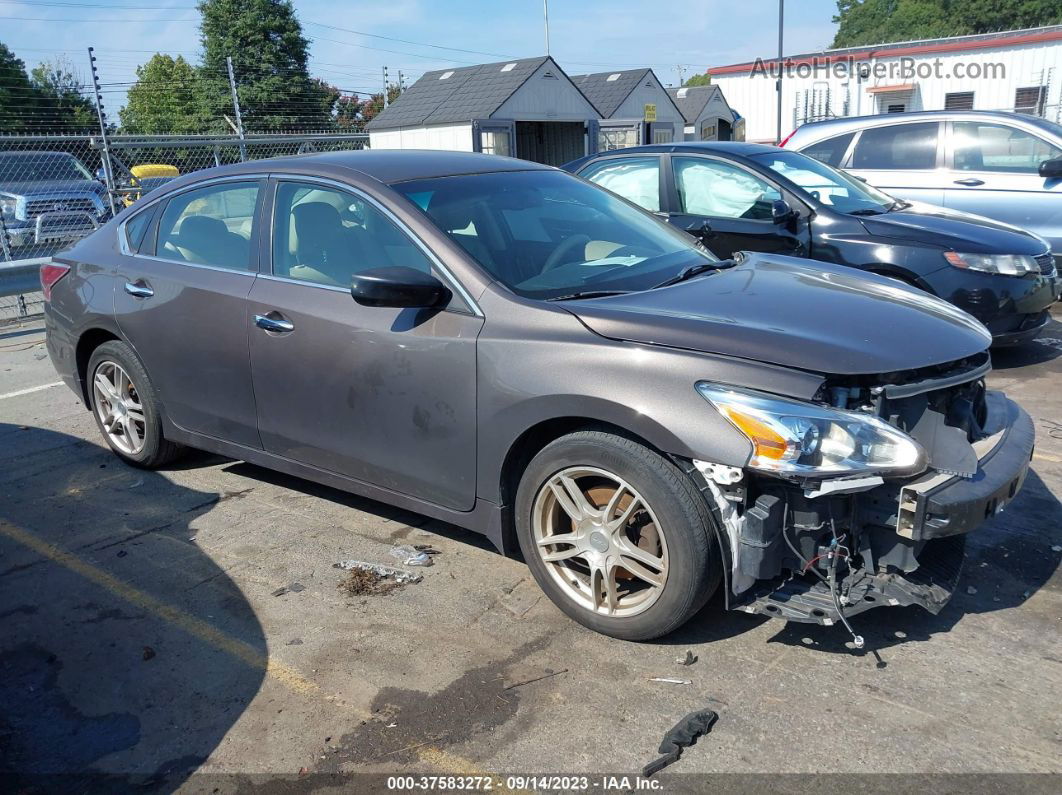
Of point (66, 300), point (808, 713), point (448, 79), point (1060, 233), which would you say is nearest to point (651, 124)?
point (448, 79)

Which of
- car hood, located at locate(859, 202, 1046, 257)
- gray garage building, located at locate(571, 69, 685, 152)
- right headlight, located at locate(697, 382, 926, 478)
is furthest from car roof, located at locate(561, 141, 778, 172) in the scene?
gray garage building, located at locate(571, 69, 685, 152)

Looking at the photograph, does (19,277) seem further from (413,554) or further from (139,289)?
(413,554)

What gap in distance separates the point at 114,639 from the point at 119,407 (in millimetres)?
2019

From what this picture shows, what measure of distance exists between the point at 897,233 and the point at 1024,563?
3.38m

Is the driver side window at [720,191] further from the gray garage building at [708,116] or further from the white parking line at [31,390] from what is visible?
the gray garage building at [708,116]

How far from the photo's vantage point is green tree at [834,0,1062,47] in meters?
75.9

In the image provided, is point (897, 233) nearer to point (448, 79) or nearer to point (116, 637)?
point (116, 637)

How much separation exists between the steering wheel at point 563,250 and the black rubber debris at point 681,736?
1815mm

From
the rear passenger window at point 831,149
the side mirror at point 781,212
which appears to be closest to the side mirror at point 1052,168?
the rear passenger window at point 831,149

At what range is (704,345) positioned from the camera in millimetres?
2959

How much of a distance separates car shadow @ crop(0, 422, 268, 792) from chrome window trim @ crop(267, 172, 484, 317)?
142cm

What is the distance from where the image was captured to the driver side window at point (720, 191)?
6895mm

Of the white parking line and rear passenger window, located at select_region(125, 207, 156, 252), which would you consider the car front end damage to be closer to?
rear passenger window, located at select_region(125, 207, 156, 252)

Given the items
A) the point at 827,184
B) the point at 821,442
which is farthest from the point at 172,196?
the point at 827,184
